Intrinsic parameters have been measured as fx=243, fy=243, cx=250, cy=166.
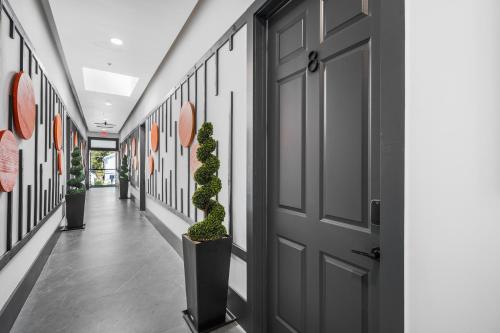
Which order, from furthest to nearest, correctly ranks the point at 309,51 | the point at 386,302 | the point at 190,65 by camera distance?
1. the point at 190,65
2. the point at 309,51
3. the point at 386,302

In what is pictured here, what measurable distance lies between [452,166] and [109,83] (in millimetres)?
8134

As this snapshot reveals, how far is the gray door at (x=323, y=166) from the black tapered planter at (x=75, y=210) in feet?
17.0

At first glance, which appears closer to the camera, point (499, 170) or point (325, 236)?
point (499, 170)

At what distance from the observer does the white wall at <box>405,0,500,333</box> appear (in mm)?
842

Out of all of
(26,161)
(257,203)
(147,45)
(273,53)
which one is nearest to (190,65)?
(147,45)

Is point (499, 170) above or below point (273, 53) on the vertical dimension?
below

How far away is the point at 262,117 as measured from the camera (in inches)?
82.6

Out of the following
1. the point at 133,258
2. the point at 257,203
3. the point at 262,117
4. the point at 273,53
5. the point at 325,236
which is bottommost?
the point at 133,258

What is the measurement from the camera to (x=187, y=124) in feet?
11.8

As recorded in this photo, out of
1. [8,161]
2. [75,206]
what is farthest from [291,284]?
[75,206]

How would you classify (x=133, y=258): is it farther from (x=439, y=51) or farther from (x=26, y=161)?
(x=439, y=51)

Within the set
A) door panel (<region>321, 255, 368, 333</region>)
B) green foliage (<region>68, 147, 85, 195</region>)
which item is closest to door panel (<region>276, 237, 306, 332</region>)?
door panel (<region>321, 255, 368, 333</region>)

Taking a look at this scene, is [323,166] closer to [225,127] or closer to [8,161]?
[225,127]

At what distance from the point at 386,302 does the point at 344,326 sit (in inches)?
18.8
